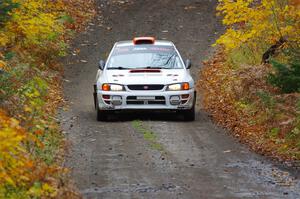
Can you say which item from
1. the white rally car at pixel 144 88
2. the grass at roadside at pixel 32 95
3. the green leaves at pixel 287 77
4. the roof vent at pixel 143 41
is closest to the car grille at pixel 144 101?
the white rally car at pixel 144 88

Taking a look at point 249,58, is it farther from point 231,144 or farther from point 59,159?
point 59,159

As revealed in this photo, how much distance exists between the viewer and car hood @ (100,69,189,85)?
16.7 metres

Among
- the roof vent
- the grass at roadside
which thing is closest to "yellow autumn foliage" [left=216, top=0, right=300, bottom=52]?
the roof vent

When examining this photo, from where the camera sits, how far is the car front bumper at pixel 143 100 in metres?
16.6

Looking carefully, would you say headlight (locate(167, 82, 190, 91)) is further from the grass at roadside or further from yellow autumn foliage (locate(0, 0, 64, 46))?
yellow autumn foliage (locate(0, 0, 64, 46))

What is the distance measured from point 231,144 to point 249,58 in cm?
918

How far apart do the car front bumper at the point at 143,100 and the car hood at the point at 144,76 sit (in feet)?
0.84

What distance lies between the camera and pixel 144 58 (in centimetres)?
1792

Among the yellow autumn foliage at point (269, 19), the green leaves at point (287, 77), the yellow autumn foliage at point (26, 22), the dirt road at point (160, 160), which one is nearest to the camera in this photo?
the dirt road at point (160, 160)

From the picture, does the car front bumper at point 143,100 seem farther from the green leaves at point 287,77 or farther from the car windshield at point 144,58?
the green leaves at point 287,77

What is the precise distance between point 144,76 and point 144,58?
1169mm

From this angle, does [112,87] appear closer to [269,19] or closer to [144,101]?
[144,101]

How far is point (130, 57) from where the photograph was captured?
18.0 metres

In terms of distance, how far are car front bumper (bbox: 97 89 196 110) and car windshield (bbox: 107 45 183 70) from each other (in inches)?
43.3
